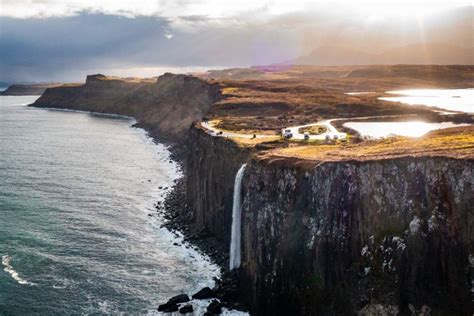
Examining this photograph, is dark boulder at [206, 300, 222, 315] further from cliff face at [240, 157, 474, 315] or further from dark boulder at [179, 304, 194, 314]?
cliff face at [240, 157, 474, 315]


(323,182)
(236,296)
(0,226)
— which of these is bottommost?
(236,296)

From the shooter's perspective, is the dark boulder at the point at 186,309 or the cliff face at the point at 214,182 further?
the cliff face at the point at 214,182

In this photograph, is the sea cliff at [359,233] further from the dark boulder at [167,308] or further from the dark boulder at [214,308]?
the dark boulder at [167,308]

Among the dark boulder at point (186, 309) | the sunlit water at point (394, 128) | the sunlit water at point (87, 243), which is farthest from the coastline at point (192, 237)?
the sunlit water at point (394, 128)

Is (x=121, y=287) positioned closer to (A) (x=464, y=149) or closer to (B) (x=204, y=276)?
(B) (x=204, y=276)

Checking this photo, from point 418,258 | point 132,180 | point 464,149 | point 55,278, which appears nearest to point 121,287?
point 55,278

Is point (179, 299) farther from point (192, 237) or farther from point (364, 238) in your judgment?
point (364, 238)
